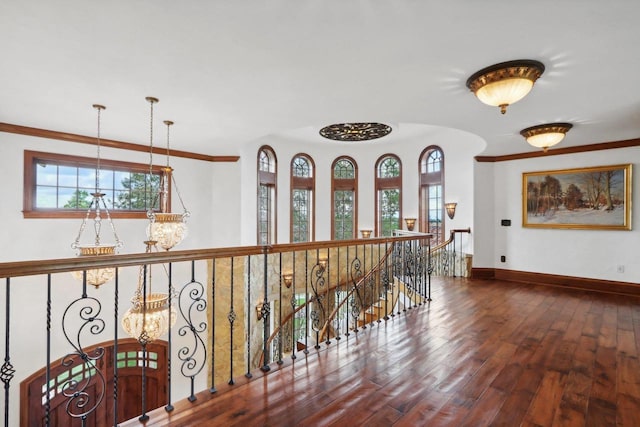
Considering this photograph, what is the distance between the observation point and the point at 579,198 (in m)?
5.45

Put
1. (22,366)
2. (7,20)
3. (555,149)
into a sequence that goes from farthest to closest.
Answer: (555,149) → (22,366) → (7,20)

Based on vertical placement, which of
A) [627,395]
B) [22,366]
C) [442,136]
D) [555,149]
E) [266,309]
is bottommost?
[22,366]

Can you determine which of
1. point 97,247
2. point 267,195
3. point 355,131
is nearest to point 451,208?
point 355,131

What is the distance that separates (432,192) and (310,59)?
240 inches

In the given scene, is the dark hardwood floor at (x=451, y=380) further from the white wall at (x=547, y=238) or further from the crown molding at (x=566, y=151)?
the crown molding at (x=566, y=151)

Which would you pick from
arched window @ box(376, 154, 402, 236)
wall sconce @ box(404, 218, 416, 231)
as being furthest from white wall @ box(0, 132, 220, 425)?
wall sconce @ box(404, 218, 416, 231)

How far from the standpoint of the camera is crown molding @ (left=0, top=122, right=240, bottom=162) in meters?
4.36

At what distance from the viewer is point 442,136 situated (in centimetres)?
749

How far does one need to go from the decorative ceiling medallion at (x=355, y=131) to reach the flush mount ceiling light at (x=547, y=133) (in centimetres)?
285

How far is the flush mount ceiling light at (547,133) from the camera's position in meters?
4.21

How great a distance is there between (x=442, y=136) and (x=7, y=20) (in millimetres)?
7502

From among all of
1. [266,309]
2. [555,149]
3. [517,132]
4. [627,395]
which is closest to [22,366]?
[266,309]

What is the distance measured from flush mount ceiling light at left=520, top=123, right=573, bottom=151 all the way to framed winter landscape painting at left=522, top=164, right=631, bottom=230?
5.55ft

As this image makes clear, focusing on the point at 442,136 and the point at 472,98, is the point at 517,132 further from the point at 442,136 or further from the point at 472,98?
the point at 442,136
